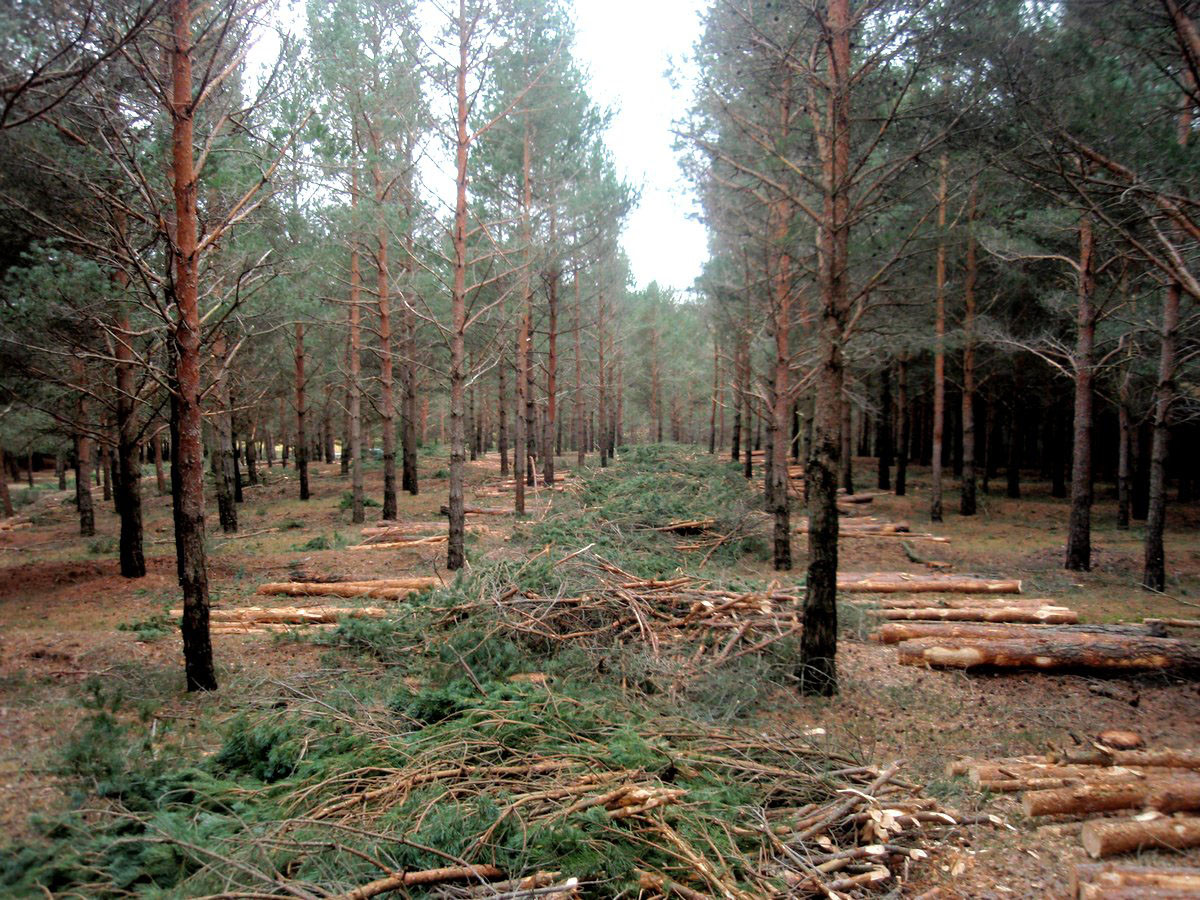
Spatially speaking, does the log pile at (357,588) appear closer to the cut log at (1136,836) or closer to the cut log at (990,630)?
the cut log at (990,630)

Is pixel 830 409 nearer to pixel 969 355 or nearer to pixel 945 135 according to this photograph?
pixel 945 135

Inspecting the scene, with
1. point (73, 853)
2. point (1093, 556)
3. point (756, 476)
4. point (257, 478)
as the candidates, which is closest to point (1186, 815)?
point (73, 853)

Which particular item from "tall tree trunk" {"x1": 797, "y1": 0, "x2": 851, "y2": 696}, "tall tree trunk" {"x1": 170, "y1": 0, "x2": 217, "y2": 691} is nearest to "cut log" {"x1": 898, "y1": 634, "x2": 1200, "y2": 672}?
"tall tree trunk" {"x1": 797, "y1": 0, "x2": 851, "y2": 696}

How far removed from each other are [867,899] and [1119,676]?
5.45 m

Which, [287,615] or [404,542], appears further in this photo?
[404,542]

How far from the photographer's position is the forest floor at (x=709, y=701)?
4.09m

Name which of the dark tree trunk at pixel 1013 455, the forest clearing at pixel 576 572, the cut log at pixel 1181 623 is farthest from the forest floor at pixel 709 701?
the dark tree trunk at pixel 1013 455

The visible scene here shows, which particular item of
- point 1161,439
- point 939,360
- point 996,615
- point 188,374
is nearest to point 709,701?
point 996,615

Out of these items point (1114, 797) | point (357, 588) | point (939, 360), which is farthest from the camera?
point (939, 360)

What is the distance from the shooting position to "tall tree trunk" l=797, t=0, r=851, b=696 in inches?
261

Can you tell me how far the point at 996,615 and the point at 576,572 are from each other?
552cm

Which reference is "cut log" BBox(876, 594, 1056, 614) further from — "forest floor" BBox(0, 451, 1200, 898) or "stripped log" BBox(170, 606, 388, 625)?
"stripped log" BBox(170, 606, 388, 625)

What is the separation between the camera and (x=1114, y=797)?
13.8ft

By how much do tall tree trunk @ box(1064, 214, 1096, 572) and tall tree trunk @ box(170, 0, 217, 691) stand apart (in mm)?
14011
